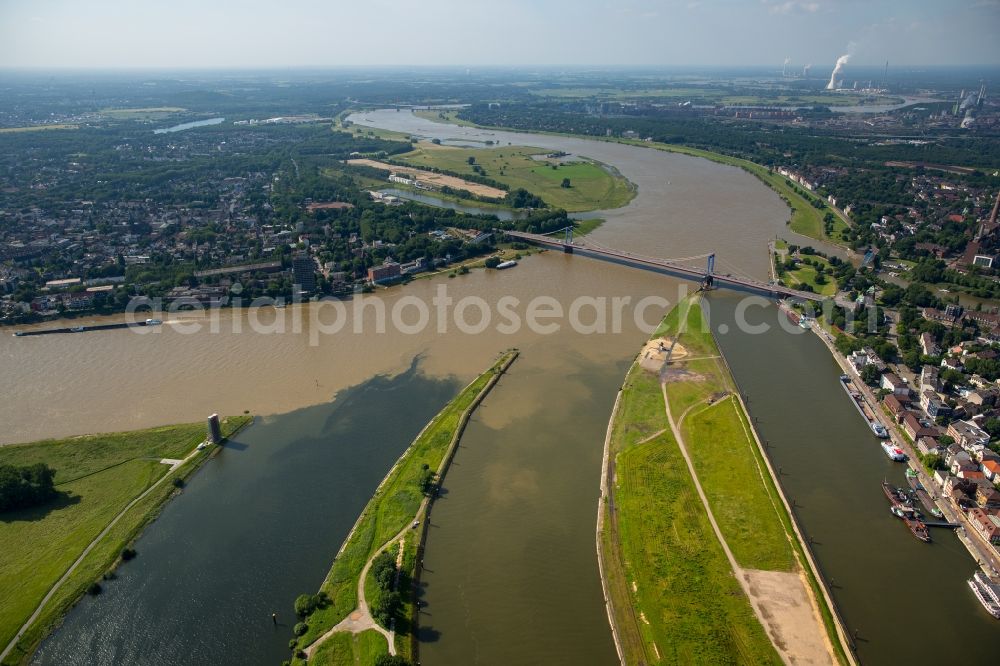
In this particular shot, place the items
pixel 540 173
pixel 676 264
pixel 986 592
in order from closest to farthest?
pixel 986 592 < pixel 676 264 < pixel 540 173

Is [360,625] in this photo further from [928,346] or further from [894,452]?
[928,346]

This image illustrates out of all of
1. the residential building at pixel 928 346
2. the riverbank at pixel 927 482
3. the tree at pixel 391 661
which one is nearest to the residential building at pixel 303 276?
the tree at pixel 391 661

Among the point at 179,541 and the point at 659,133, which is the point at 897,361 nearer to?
the point at 179,541

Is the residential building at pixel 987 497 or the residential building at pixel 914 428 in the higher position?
the residential building at pixel 987 497

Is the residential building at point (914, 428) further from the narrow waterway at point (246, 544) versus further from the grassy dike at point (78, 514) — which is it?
the grassy dike at point (78, 514)

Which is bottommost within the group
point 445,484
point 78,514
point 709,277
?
point 78,514

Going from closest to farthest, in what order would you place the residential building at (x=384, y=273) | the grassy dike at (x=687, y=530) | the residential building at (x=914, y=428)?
the grassy dike at (x=687, y=530), the residential building at (x=914, y=428), the residential building at (x=384, y=273)

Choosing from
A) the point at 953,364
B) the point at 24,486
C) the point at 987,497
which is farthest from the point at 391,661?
the point at 953,364
